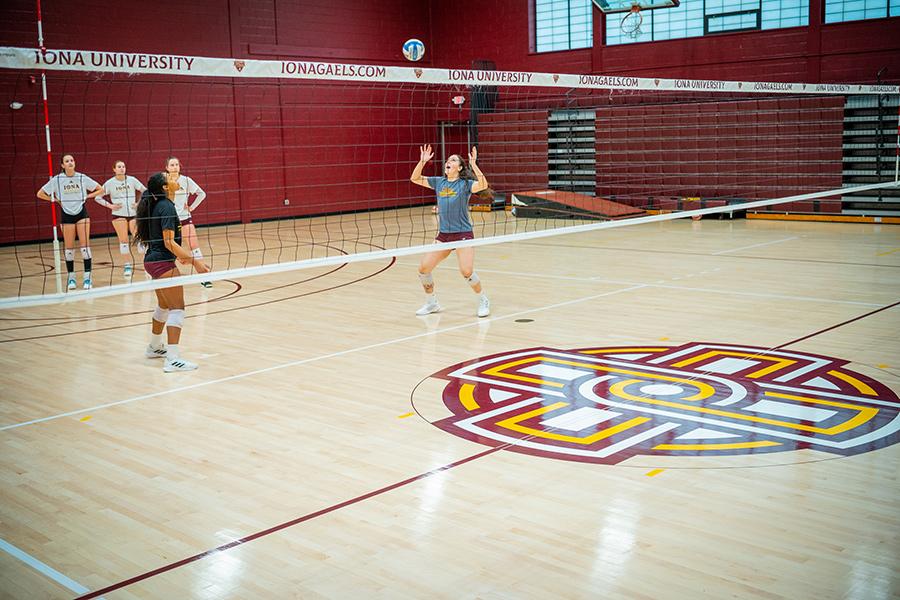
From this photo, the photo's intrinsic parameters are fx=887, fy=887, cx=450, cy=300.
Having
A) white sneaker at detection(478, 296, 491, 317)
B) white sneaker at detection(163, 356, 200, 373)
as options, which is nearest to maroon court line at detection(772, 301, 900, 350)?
white sneaker at detection(478, 296, 491, 317)

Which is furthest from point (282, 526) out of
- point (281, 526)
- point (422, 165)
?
point (422, 165)

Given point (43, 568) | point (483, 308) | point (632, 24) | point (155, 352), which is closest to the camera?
point (43, 568)

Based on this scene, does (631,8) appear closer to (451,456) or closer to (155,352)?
(155,352)

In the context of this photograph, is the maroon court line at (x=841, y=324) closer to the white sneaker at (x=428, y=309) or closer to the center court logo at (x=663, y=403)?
the center court logo at (x=663, y=403)

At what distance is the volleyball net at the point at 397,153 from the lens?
16.7 metres

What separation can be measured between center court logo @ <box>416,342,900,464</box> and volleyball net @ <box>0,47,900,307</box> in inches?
250

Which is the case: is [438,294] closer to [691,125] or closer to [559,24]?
[691,125]

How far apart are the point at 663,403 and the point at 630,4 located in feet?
45.6

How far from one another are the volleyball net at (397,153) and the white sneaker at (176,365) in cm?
526

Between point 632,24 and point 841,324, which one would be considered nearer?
point 841,324

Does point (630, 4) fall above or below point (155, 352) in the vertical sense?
above

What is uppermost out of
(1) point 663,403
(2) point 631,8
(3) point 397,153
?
(2) point 631,8

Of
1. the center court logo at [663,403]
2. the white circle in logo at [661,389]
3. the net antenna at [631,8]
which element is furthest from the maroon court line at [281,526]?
the net antenna at [631,8]

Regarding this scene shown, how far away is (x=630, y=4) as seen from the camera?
718 inches
